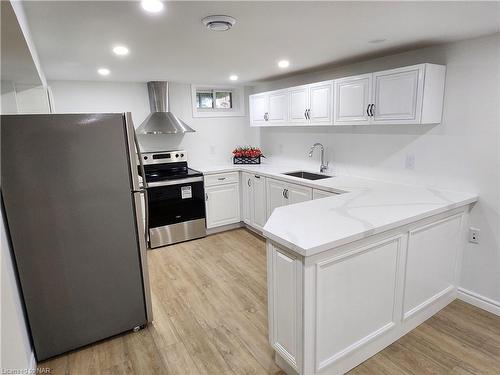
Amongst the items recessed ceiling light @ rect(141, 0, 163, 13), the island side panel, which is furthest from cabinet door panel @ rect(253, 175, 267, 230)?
recessed ceiling light @ rect(141, 0, 163, 13)

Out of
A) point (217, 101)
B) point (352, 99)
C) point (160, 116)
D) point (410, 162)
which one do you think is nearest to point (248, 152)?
point (217, 101)

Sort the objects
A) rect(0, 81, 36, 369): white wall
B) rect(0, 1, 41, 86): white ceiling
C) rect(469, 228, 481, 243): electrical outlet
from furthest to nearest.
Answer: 1. rect(469, 228, 481, 243): electrical outlet
2. rect(0, 81, 36, 369): white wall
3. rect(0, 1, 41, 86): white ceiling

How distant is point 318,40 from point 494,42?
1291 mm

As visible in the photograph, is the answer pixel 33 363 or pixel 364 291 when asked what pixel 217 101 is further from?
pixel 33 363

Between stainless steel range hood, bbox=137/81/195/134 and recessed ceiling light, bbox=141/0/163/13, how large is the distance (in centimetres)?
242

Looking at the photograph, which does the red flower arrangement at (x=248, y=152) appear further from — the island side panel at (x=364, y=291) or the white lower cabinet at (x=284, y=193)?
the island side panel at (x=364, y=291)

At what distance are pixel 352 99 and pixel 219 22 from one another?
1.67m

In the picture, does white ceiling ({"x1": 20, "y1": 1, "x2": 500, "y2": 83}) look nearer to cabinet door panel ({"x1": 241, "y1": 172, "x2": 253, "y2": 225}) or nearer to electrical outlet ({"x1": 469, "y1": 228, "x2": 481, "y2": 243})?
electrical outlet ({"x1": 469, "y1": 228, "x2": 481, "y2": 243})

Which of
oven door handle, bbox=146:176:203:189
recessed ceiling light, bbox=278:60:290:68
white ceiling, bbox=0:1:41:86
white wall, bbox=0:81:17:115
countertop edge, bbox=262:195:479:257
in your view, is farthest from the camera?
oven door handle, bbox=146:176:203:189

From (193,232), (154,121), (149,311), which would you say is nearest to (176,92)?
(154,121)

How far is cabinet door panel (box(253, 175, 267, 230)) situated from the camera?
3960 millimetres

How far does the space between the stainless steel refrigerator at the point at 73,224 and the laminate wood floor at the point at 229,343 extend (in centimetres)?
20

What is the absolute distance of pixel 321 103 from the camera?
130 inches

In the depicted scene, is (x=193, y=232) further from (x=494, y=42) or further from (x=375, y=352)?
(x=494, y=42)
